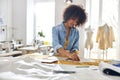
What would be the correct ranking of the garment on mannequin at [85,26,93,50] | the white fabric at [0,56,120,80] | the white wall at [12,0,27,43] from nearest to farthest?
the white fabric at [0,56,120,80]
the garment on mannequin at [85,26,93,50]
the white wall at [12,0,27,43]

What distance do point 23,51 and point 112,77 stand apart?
3.67 m

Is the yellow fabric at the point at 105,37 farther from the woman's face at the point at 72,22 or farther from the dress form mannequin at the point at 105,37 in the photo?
the woman's face at the point at 72,22

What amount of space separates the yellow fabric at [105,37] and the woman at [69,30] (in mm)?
2050

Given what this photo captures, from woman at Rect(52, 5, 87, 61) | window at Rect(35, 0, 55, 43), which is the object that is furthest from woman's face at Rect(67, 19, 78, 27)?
window at Rect(35, 0, 55, 43)

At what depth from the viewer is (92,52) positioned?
166 inches

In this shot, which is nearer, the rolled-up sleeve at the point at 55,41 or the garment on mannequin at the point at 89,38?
the rolled-up sleeve at the point at 55,41

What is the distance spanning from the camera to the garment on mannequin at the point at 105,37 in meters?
3.85

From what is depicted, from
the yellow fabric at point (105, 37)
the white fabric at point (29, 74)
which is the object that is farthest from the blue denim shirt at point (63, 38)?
the yellow fabric at point (105, 37)

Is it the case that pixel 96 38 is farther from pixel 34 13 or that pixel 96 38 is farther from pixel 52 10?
pixel 34 13

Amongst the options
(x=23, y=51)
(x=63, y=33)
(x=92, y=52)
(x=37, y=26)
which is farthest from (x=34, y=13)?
(x=63, y=33)

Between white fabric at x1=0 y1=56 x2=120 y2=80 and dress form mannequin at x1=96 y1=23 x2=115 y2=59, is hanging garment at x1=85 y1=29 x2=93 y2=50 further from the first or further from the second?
white fabric at x1=0 y1=56 x2=120 y2=80

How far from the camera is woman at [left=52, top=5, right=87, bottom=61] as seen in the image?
179 cm

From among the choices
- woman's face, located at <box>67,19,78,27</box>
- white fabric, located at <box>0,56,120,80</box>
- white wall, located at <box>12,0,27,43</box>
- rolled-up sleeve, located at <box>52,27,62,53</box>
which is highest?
white wall, located at <box>12,0,27,43</box>

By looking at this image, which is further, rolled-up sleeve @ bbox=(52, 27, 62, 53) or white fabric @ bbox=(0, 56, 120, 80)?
rolled-up sleeve @ bbox=(52, 27, 62, 53)
